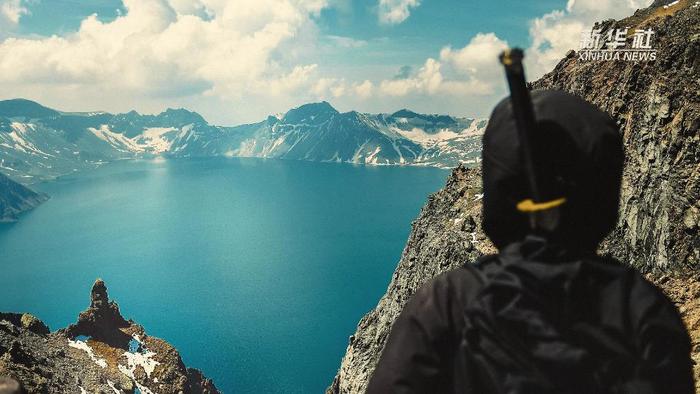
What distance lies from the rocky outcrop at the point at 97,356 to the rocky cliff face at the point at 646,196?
127 ft

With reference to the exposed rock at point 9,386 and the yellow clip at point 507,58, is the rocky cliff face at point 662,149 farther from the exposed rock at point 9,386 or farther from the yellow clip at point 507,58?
the exposed rock at point 9,386

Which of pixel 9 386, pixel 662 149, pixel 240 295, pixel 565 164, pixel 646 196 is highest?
pixel 662 149

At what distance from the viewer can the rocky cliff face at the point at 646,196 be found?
33.5m

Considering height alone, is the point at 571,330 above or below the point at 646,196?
above

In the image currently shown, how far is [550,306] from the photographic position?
2.47 metres

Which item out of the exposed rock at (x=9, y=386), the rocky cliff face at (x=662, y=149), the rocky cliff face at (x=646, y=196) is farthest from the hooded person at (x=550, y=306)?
the rocky cliff face at (x=662, y=149)

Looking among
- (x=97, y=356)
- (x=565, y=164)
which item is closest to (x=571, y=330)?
(x=565, y=164)

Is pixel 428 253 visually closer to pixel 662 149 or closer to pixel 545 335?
pixel 662 149

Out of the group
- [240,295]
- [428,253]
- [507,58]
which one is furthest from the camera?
[240,295]

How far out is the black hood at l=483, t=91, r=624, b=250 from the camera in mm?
2572

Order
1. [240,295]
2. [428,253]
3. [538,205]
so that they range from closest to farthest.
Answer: [538,205] → [428,253] → [240,295]

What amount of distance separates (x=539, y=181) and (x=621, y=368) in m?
1.10

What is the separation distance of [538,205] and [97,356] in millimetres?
102239

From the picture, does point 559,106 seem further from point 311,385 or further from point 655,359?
point 311,385
